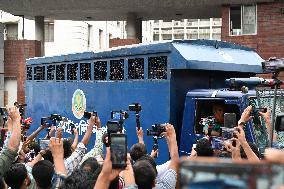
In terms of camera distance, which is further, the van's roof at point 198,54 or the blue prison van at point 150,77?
the blue prison van at point 150,77

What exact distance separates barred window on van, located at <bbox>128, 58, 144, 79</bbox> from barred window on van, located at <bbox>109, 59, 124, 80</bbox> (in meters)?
0.28

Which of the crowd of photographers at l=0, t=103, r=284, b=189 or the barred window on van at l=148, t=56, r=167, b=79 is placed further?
the barred window on van at l=148, t=56, r=167, b=79

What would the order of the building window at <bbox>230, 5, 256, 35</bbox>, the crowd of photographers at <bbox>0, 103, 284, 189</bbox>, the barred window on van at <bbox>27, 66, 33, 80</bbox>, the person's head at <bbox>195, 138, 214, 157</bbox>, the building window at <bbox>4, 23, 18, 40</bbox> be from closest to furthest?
1. the crowd of photographers at <bbox>0, 103, 284, 189</bbox>
2. the person's head at <bbox>195, 138, 214, 157</bbox>
3. the barred window on van at <bbox>27, 66, 33, 80</bbox>
4. the building window at <bbox>230, 5, 256, 35</bbox>
5. the building window at <bbox>4, 23, 18, 40</bbox>

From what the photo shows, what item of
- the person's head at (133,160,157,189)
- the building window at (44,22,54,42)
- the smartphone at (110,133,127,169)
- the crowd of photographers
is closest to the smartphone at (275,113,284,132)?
the crowd of photographers

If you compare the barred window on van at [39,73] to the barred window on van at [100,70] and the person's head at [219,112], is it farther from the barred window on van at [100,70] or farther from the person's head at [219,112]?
the person's head at [219,112]

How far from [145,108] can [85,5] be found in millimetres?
13396

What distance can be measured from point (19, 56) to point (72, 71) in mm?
12393

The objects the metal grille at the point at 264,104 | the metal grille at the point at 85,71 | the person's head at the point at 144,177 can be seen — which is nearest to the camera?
the person's head at the point at 144,177

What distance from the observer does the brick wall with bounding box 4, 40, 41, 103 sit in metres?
23.3

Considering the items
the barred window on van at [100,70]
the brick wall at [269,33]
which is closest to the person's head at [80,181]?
the barred window on van at [100,70]

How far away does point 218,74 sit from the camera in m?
9.13

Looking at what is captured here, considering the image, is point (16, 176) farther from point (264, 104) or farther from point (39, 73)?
point (39, 73)

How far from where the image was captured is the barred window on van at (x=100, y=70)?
10.4m

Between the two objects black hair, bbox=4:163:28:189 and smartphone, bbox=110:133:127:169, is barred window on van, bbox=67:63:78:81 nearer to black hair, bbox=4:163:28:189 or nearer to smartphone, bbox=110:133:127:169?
black hair, bbox=4:163:28:189
